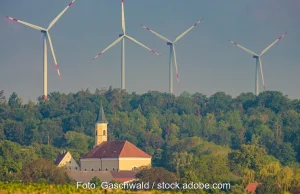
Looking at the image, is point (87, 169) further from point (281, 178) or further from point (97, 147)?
point (281, 178)

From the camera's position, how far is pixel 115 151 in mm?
175875

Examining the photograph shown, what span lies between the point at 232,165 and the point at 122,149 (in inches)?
1088

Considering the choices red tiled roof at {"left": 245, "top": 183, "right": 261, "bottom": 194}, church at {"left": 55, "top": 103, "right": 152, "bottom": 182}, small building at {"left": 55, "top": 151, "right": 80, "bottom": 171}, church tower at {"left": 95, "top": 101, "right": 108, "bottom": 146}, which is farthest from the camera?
church tower at {"left": 95, "top": 101, "right": 108, "bottom": 146}

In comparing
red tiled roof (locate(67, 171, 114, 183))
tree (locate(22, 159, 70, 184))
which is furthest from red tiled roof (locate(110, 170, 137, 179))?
tree (locate(22, 159, 70, 184))

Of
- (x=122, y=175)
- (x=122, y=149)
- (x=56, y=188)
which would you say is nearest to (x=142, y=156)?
(x=122, y=149)

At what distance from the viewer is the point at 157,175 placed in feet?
443

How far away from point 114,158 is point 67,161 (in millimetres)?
6959

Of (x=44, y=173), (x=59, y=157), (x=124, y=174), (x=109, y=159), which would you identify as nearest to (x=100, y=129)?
(x=59, y=157)

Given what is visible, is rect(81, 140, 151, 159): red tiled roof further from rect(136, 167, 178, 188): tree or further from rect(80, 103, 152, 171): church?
rect(136, 167, 178, 188): tree

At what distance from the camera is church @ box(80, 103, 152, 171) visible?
17362cm

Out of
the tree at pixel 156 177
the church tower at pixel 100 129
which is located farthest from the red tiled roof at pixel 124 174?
the tree at pixel 156 177

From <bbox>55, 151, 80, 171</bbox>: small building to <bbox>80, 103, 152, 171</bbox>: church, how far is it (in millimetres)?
1357

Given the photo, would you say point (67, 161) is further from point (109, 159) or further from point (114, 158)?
point (114, 158)

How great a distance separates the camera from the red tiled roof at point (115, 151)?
174875mm
